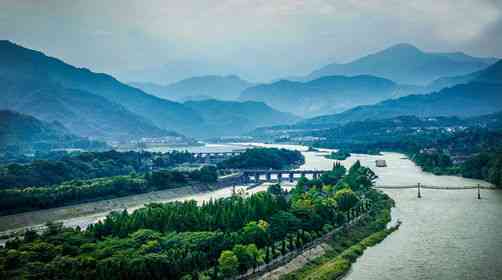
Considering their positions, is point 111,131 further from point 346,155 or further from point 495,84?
point 495,84

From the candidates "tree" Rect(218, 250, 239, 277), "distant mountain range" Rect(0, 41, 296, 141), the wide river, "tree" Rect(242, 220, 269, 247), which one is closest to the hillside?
"distant mountain range" Rect(0, 41, 296, 141)

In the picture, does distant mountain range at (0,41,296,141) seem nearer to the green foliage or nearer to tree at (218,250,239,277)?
the green foliage

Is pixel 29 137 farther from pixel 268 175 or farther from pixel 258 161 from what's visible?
pixel 268 175

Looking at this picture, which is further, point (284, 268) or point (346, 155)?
point (346, 155)

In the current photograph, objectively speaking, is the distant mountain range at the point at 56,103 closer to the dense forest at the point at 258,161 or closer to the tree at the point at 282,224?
the dense forest at the point at 258,161

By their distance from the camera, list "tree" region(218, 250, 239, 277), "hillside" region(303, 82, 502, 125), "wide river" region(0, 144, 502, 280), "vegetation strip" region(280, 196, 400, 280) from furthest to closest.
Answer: "hillside" region(303, 82, 502, 125), "wide river" region(0, 144, 502, 280), "vegetation strip" region(280, 196, 400, 280), "tree" region(218, 250, 239, 277)

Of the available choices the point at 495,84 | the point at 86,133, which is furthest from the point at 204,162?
the point at 495,84

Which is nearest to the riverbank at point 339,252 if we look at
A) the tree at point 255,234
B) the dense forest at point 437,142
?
the tree at point 255,234

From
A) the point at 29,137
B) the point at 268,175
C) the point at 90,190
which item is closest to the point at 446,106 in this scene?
the point at 29,137
